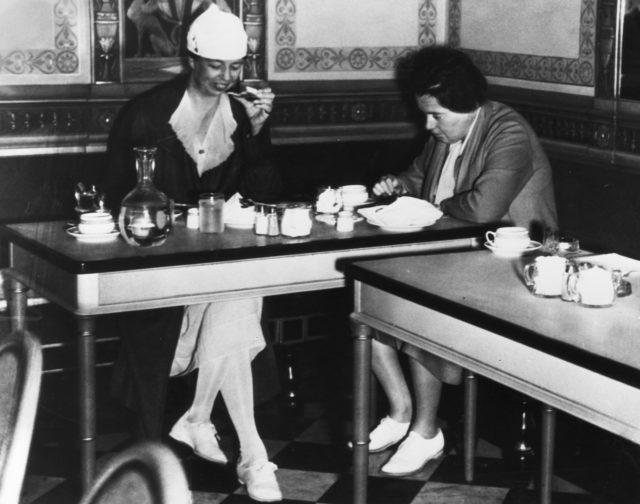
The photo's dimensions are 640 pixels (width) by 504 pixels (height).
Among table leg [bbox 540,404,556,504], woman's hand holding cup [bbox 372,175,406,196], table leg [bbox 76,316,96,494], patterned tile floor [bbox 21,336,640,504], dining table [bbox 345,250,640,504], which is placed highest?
woman's hand holding cup [bbox 372,175,406,196]

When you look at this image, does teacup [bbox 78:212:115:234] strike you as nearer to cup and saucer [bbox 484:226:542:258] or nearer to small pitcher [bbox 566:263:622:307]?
cup and saucer [bbox 484:226:542:258]

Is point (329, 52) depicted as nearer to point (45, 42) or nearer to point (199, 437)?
point (45, 42)

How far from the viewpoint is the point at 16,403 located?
211cm

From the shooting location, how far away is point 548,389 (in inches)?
120

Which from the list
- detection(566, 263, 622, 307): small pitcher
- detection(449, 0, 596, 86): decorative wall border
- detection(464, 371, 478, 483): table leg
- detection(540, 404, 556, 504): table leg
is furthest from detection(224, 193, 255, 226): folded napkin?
detection(449, 0, 596, 86): decorative wall border

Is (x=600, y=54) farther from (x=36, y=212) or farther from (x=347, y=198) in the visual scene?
(x=36, y=212)

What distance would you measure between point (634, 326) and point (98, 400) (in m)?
2.80

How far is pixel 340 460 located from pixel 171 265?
3.77 feet

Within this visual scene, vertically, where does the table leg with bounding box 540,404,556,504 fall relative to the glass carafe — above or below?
below

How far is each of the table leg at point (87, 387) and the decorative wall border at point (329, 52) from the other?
9.05ft

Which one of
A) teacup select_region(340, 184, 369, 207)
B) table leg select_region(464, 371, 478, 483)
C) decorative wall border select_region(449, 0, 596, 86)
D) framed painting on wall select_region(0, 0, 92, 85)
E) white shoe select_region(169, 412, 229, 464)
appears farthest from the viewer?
decorative wall border select_region(449, 0, 596, 86)

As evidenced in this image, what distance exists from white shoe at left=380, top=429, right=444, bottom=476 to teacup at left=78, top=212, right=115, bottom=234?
52.9 inches

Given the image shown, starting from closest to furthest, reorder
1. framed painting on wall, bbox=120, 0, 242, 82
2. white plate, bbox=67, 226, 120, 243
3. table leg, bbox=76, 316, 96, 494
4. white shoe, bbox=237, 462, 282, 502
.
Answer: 1. table leg, bbox=76, 316, 96, 494
2. white plate, bbox=67, 226, 120, 243
3. white shoe, bbox=237, 462, 282, 502
4. framed painting on wall, bbox=120, 0, 242, 82

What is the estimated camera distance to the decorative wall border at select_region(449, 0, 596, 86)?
5598 mm
